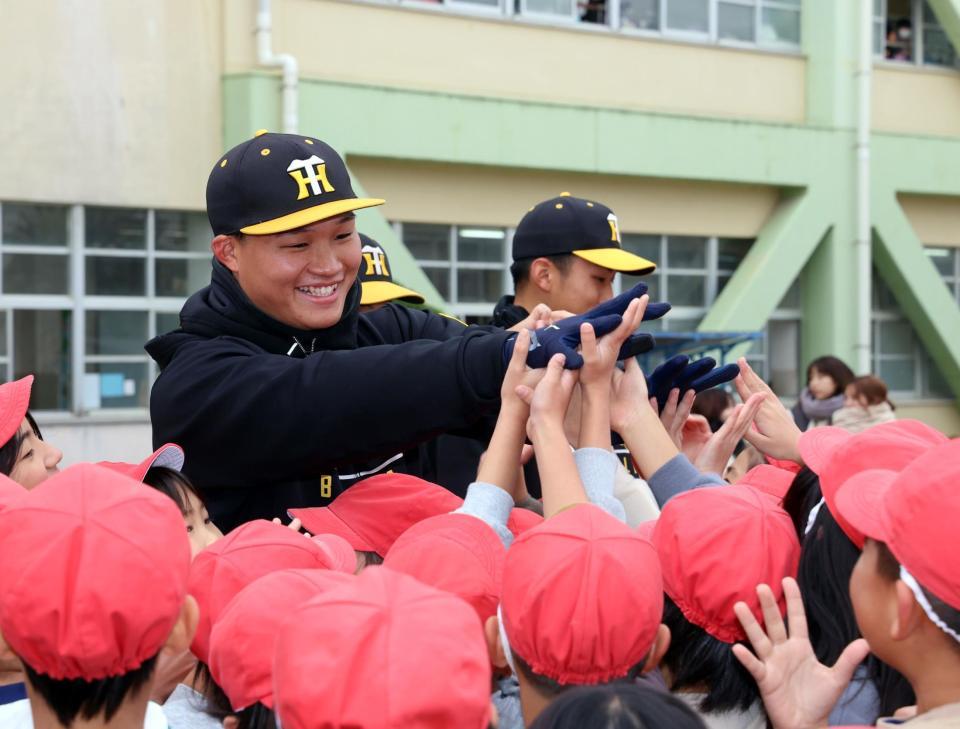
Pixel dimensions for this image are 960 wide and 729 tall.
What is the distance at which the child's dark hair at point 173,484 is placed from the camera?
2.60 m

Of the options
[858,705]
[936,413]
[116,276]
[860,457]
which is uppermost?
[116,276]

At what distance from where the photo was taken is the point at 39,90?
9.48 meters

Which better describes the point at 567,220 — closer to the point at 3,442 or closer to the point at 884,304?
the point at 3,442

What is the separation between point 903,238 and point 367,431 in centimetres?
1185

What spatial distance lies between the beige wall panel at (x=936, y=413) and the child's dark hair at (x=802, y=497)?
1194 cm

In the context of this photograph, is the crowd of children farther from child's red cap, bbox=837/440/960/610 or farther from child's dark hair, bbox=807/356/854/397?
child's dark hair, bbox=807/356/854/397

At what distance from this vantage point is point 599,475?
2.26 m

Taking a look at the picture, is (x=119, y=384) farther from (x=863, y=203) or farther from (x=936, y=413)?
(x=936, y=413)

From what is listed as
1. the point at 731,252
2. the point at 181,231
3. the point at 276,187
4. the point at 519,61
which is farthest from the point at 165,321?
the point at 276,187

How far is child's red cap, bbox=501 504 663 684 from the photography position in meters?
1.83

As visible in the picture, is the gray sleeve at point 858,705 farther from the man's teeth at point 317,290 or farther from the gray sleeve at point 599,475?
the man's teeth at point 317,290

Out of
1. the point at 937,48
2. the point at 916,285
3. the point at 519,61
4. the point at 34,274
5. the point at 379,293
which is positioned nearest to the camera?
the point at 379,293

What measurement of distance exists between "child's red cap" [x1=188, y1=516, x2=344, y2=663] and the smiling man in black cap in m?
0.29

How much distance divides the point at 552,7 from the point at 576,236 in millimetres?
8234
